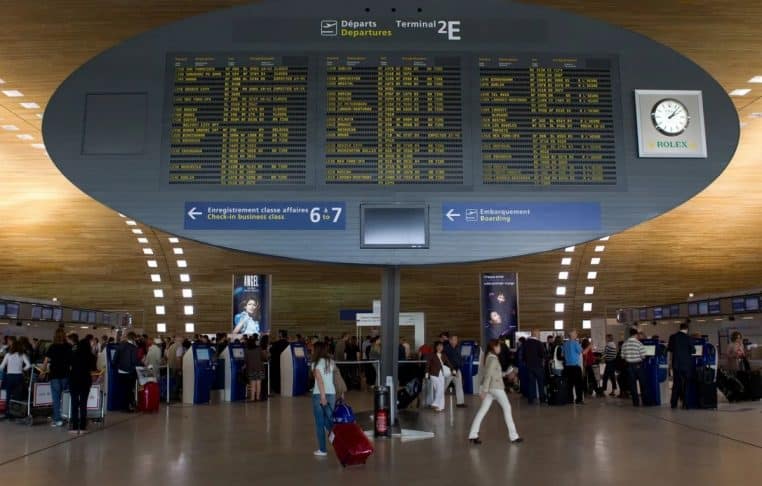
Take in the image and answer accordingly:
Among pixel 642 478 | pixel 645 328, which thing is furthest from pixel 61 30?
pixel 645 328

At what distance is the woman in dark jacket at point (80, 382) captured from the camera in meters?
10.6

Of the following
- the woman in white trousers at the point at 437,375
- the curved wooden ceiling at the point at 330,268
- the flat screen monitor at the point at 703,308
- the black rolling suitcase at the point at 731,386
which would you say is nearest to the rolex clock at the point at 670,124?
the woman in white trousers at the point at 437,375

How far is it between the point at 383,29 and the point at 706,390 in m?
10.2

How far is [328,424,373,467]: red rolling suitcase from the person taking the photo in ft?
24.6

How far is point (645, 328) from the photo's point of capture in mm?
30828

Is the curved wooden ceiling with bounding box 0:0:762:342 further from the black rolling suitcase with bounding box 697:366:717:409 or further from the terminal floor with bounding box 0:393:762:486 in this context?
the terminal floor with bounding box 0:393:762:486

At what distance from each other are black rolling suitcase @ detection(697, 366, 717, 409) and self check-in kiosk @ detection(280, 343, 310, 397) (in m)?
9.49

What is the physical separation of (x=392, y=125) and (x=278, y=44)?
1.58 meters

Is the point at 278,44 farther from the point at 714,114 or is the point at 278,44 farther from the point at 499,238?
the point at 714,114

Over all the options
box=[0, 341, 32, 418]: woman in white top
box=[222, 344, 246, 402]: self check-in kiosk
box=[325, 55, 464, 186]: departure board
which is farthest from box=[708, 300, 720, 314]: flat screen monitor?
box=[0, 341, 32, 418]: woman in white top

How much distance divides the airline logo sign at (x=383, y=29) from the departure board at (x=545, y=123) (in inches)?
22.1

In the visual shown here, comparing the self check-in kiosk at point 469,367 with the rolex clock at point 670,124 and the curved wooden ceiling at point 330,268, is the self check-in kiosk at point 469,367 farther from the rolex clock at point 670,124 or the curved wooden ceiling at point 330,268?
the rolex clock at point 670,124

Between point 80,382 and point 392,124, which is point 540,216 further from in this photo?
point 80,382

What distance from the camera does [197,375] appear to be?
16.1 meters
